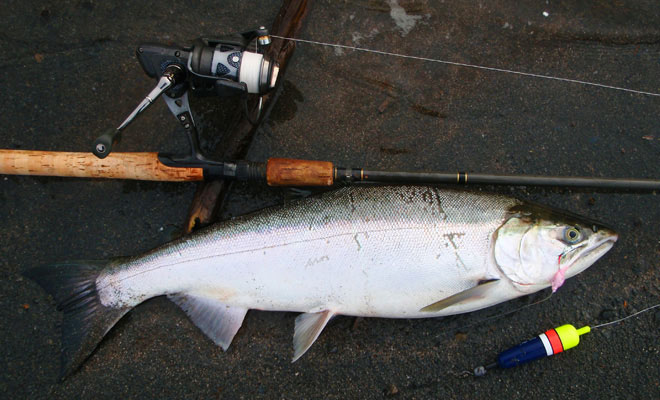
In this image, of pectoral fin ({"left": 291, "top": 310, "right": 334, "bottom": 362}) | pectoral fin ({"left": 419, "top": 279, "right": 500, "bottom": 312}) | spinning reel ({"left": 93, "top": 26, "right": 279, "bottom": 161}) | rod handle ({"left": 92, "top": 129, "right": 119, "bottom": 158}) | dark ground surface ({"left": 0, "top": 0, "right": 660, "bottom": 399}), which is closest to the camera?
rod handle ({"left": 92, "top": 129, "right": 119, "bottom": 158})

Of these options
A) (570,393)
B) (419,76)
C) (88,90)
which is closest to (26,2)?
(88,90)

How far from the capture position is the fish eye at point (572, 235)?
2.39 metres

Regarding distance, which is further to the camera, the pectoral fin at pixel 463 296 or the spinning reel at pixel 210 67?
the pectoral fin at pixel 463 296

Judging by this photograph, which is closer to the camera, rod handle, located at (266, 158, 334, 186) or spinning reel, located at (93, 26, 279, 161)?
spinning reel, located at (93, 26, 279, 161)

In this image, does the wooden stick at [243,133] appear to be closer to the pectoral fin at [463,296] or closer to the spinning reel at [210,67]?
the spinning reel at [210,67]

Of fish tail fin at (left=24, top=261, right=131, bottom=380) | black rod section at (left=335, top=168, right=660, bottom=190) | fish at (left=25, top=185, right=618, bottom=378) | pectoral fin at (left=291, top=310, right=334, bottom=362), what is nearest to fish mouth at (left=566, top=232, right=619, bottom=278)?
fish at (left=25, top=185, right=618, bottom=378)

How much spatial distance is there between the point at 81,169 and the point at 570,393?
139 inches

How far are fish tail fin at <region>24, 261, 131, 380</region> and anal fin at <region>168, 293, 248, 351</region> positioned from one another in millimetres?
384

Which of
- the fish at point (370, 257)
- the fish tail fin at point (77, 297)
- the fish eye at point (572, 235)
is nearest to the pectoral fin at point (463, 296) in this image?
the fish at point (370, 257)

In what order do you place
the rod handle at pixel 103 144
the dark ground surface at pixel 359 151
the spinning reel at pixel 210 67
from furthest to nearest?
the dark ground surface at pixel 359 151 → the spinning reel at pixel 210 67 → the rod handle at pixel 103 144

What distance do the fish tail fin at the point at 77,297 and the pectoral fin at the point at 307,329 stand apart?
1116mm

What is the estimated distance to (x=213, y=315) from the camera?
103 inches

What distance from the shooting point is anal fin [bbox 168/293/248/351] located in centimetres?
259

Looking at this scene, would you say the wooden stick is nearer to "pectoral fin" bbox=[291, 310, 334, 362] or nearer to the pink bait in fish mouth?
"pectoral fin" bbox=[291, 310, 334, 362]
